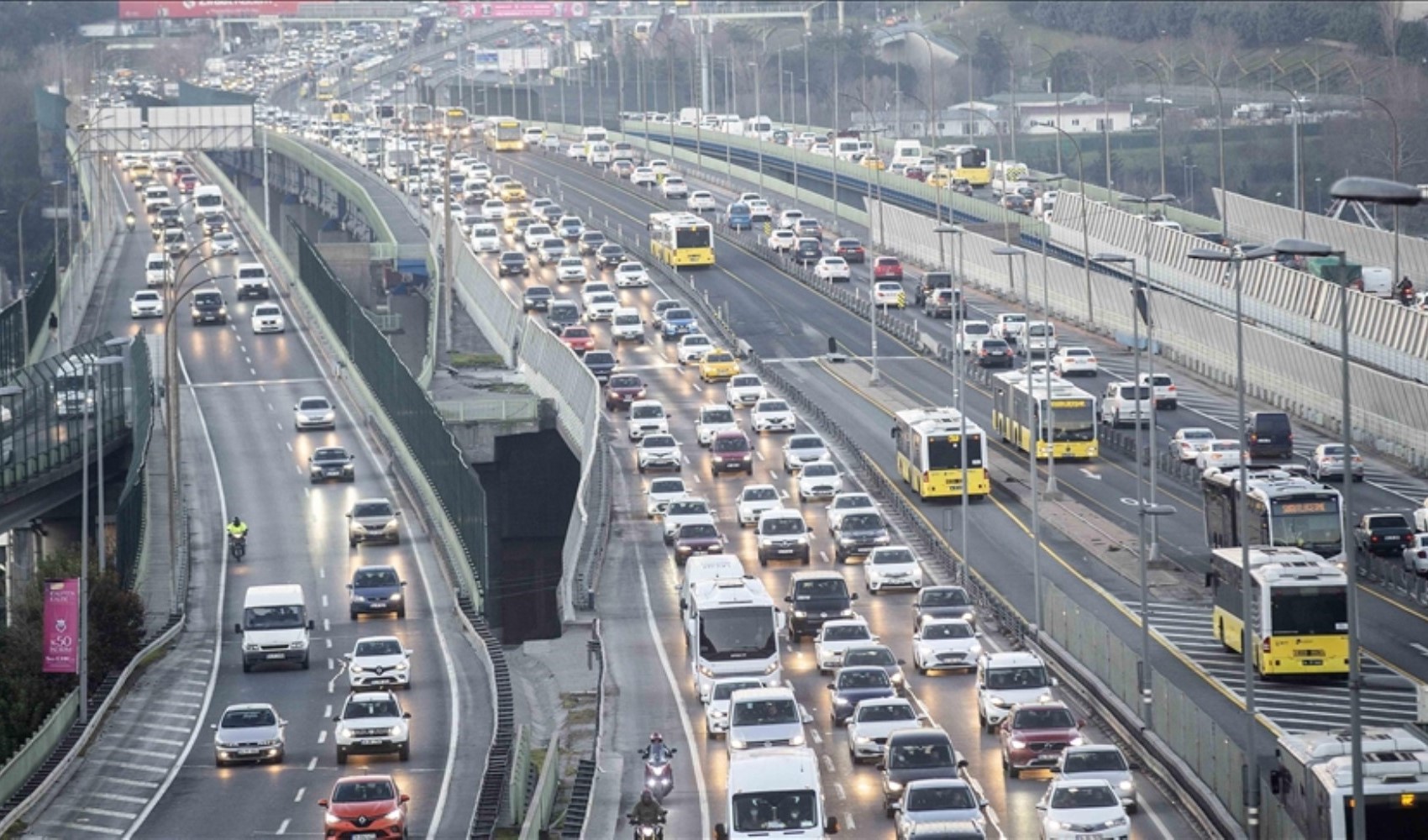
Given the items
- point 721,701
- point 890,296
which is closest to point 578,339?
point 890,296

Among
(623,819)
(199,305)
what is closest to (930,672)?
(623,819)

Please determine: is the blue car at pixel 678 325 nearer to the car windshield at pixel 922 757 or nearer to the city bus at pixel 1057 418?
the city bus at pixel 1057 418

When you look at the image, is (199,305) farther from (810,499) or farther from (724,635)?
(724,635)

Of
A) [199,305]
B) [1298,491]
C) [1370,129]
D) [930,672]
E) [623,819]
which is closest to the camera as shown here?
[623,819]

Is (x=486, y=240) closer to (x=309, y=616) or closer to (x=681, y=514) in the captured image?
(x=681, y=514)

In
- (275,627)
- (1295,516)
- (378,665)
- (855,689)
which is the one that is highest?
(1295,516)

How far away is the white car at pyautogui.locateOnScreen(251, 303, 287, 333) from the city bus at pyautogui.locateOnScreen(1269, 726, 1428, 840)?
8790cm

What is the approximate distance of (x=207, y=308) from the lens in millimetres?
122312

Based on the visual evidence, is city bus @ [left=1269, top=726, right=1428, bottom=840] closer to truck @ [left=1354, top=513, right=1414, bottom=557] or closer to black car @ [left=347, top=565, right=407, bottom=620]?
truck @ [left=1354, top=513, right=1414, bottom=557]

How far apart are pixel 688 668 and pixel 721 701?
23.5ft

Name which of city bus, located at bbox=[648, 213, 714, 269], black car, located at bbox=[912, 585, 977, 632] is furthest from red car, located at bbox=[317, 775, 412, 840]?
city bus, located at bbox=[648, 213, 714, 269]

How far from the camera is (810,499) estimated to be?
A: 7669 cm

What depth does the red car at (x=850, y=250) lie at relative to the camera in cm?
13012

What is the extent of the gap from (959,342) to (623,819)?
1438 inches
